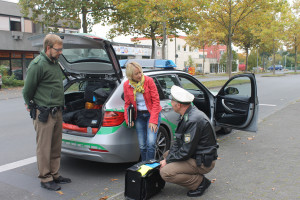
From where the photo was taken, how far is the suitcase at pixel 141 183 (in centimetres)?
335

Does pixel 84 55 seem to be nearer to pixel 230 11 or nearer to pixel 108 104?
pixel 108 104

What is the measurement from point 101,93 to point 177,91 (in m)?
1.69

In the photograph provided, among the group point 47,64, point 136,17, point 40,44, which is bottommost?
point 47,64

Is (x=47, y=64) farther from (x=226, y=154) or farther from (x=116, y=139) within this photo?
(x=226, y=154)

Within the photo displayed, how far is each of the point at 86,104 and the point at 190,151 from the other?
8.11 ft

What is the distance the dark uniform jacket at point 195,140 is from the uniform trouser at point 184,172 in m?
0.07

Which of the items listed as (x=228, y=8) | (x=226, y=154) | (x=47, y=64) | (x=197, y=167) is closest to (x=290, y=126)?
(x=226, y=154)

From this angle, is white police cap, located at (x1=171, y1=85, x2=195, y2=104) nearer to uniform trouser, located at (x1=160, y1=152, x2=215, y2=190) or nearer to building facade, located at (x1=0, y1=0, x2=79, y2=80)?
uniform trouser, located at (x1=160, y1=152, x2=215, y2=190)

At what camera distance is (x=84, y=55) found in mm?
4809

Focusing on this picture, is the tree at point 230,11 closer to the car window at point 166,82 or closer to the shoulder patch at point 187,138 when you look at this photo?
the car window at point 166,82

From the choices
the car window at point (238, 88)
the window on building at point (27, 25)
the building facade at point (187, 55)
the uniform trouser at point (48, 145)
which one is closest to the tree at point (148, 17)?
the window on building at point (27, 25)

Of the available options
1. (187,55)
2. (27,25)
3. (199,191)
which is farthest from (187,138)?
(187,55)

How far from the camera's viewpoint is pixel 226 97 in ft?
19.4

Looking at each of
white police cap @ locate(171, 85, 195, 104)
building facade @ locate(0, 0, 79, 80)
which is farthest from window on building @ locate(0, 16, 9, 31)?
white police cap @ locate(171, 85, 195, 104)
